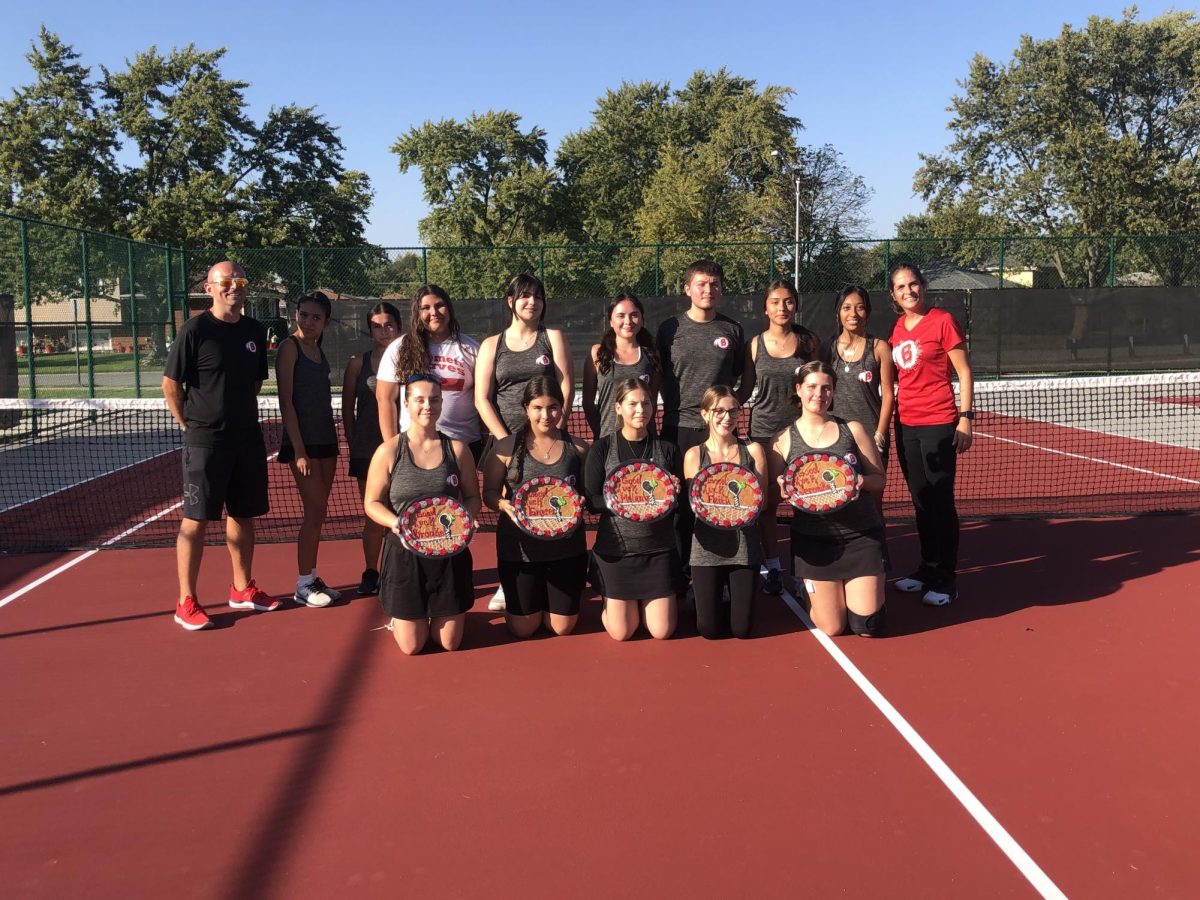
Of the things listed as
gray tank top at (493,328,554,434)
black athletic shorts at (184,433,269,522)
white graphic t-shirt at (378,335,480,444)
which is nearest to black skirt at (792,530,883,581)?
gray tank top at (493,328,554,434)

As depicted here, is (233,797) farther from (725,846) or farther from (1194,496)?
(1194,496)

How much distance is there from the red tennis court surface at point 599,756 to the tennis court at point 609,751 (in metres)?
0.01

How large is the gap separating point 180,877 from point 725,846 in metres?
1.61

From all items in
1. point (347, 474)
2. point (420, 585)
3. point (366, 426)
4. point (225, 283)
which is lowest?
point (347, 474)

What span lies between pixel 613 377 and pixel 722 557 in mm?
1093

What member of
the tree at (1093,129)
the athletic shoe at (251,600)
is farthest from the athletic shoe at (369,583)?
the tree at (1093,129)

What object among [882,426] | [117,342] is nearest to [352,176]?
[117,342]

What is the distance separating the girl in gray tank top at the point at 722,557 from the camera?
4789 millimetres

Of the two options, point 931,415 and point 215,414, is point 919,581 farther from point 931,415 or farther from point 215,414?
point 215,414

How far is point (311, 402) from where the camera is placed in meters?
5.47

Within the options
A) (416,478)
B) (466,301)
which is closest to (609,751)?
(416,478)

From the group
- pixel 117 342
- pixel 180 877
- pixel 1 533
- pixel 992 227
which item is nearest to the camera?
pixel 180 877

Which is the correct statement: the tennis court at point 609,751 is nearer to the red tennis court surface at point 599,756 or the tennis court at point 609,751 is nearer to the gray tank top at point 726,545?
the red tennis court surface at point 599,756

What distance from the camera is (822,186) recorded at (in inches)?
1569
